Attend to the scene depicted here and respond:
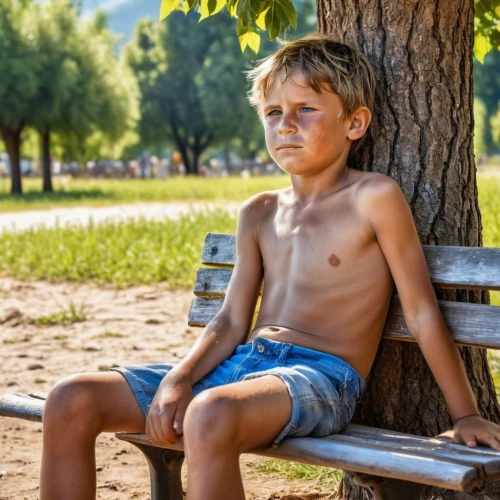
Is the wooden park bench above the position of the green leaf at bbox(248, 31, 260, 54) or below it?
below

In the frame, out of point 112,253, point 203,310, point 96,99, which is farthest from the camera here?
point 96,99

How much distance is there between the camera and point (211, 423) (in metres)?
2.37

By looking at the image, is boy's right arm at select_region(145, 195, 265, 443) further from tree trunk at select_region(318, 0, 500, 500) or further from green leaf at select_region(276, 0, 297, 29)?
green leaf at select_region(276, 0, 297, 29)

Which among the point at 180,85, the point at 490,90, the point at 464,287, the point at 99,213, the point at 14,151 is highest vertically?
the point at 490,90

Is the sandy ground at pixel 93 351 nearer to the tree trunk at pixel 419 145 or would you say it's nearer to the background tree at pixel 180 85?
the tree trunk at pixel 419 145

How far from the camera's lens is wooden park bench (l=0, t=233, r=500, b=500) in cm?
221

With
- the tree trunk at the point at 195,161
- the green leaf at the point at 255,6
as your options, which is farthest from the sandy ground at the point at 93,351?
the tree trunk at the point at 195,161

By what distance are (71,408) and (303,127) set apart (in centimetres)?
116

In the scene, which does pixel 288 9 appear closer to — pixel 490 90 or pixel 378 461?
pixel 378 461

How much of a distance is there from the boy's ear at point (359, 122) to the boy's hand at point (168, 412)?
1.02 m

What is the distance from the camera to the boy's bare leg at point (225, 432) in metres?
2.33

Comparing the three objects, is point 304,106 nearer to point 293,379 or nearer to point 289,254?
point 289,254

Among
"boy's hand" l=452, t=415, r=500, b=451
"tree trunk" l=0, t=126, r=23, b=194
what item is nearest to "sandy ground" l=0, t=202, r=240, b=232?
"tree trunk" l=0, t=126, r=23, b=194

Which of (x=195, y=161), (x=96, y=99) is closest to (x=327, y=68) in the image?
(x=96, y=99)
